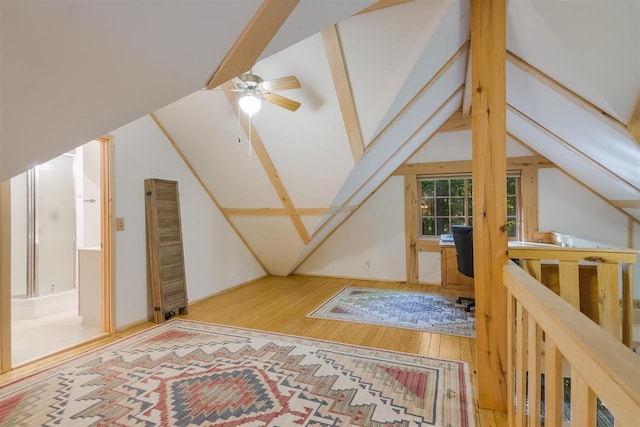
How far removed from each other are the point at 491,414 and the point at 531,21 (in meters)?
2.32

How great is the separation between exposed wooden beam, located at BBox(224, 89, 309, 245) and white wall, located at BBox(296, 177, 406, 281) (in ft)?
3.71

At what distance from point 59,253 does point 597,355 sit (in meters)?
5.23

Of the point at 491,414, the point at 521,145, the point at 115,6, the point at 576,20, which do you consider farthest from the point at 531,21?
the point at 521,145

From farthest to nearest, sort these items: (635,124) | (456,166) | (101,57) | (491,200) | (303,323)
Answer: (456,166), (303,323), (635,124), (491,200), (101,57)

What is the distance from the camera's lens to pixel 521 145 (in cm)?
407

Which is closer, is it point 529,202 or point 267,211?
point 267,211

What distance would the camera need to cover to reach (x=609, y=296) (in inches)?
60.8

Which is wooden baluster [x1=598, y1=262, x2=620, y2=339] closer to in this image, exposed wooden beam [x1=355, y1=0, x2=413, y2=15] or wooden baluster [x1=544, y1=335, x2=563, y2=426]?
wooden baluster [x1=544, y1=335, x2=563, y2=426]

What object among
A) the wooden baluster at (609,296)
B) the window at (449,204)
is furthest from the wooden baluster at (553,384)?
the window at (449,204)

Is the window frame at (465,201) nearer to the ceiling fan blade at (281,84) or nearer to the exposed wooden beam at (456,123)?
the exposed wooden beam at (456,123)

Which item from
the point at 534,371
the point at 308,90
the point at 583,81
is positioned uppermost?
the point at 308,90

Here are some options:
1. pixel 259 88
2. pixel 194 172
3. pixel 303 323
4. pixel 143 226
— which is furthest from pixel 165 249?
pixel 259 88

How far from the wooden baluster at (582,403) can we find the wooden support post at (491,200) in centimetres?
99

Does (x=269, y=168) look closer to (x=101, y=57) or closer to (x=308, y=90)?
(x=308, y=90)
